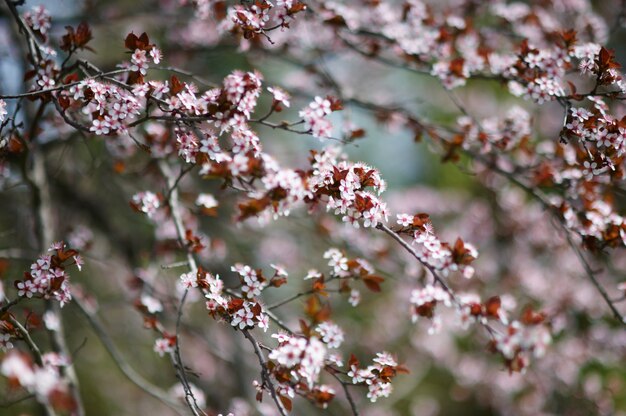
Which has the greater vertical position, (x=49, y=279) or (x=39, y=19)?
(x=39, y=19)

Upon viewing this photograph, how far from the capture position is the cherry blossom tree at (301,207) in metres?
1.94

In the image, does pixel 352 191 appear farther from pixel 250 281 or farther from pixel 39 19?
pixel 39 19

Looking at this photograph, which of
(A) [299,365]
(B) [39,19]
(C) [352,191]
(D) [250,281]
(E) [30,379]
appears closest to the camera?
(E) [30,379]

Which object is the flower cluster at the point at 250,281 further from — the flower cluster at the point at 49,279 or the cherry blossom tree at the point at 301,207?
the flower cluster at the point at 49,279

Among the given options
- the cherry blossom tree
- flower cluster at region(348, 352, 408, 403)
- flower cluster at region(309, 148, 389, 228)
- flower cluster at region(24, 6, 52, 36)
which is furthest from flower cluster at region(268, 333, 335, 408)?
flower cluster at region(24, 6, 52, 36)

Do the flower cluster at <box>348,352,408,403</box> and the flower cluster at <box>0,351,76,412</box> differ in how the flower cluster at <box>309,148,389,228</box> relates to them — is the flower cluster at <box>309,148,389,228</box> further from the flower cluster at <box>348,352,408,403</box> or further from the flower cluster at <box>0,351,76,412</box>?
the flower cluster at <box>0,351,76,412</box>

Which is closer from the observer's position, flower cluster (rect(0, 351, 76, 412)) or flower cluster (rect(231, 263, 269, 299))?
flower cluster (rect(0, 351, 76, 412))

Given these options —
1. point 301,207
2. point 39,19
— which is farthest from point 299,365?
point 301,207

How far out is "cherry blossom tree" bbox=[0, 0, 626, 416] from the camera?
6.36ft

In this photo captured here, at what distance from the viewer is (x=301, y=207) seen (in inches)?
157

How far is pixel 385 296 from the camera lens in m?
5.98

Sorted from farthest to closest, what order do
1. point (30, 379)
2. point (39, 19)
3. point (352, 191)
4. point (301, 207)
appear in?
point (301, 207), point (39, 19), point (352, 191), point (30, 379)

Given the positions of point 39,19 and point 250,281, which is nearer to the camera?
point 250,281

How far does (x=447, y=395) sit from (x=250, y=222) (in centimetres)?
507
